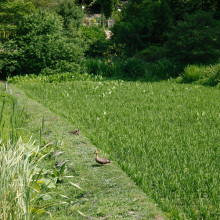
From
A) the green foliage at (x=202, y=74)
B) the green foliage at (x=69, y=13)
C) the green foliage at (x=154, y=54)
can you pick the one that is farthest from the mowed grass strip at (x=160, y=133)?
Result: the green foliage at (x=69, y=13)

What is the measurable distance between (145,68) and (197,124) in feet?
21.9

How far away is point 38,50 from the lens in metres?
11.4

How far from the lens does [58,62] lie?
11812mm

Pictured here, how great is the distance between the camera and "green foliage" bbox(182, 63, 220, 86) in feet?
31.4

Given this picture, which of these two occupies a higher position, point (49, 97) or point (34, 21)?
point (34, 21)

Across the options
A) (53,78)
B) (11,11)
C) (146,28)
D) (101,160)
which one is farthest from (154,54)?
(101,160)

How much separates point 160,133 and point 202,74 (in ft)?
20.2

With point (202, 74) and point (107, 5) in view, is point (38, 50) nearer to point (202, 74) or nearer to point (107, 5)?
point (202, 74)

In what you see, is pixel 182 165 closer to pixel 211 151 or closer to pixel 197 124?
pixel 211 151

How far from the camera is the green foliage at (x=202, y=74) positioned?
957cm

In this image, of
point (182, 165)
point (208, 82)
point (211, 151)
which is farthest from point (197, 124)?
point (208, 82)

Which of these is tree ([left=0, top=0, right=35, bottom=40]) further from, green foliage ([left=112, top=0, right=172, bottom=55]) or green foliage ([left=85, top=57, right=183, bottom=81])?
green foliage ([left=112, top=0, right=172, bottom=55])

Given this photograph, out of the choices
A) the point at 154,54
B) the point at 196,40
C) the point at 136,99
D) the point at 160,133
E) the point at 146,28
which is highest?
the point at 146,28

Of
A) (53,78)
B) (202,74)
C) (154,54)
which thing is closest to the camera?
(202,74)
